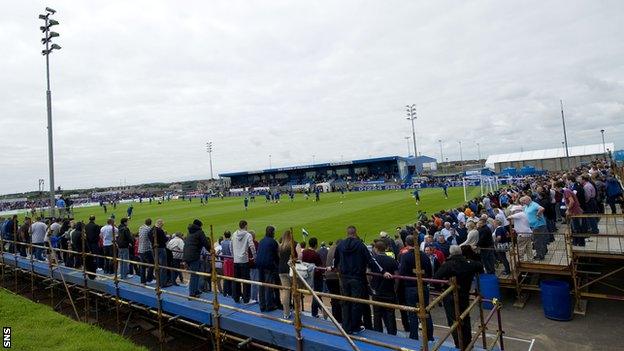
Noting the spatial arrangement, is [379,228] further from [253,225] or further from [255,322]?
[255,322]

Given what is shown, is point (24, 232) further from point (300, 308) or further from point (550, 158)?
point (550, 158)

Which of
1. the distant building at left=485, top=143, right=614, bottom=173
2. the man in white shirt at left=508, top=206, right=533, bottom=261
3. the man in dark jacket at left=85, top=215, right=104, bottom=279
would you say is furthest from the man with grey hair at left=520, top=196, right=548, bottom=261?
the distant building at left=485, top=143, right=614, bottom=173

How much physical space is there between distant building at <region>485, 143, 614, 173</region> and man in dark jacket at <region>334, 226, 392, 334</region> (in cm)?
8410

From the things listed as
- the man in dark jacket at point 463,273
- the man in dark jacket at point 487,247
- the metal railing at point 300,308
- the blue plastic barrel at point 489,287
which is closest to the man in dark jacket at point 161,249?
the metal railing at point 300,308

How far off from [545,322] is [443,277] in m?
4.34

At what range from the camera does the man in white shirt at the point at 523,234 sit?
10.1 metres

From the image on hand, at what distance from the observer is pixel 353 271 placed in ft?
21.3

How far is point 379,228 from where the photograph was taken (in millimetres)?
23422

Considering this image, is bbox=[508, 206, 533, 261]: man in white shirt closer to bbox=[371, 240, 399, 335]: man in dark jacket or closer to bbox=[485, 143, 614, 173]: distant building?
bbox=[371, 240, 399, 335]: man in dark jacket

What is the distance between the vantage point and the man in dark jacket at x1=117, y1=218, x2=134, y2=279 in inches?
421

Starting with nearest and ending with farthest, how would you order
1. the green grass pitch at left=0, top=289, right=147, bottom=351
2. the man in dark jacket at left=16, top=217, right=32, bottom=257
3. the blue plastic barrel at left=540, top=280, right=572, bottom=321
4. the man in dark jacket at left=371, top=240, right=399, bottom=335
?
1. the man in dark jacket at left=371, top=240, right=399, bottom=335
2. the green grass pitch at left=0, top=289, right=147, bottom=351
3. the blue plastic barrel at left=540, top=280, right=572, bottom=321
4. the man in dark jacket at left=16, top=217, right=32, bottom=257

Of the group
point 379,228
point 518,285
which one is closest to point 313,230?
point 379,228

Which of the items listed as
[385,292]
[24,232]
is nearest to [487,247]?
[385,292]

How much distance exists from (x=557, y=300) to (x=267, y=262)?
270 inches
